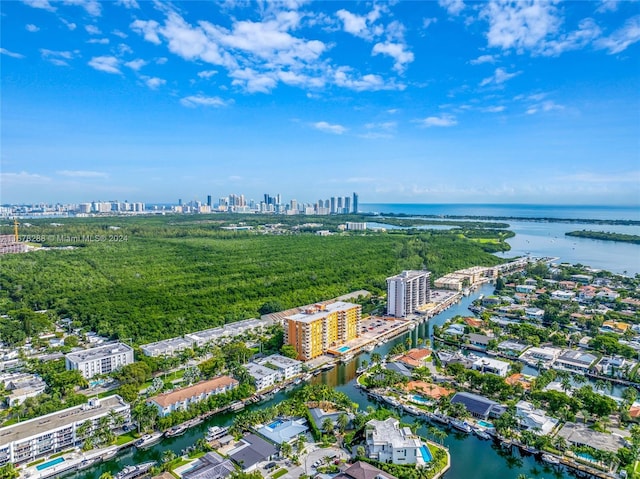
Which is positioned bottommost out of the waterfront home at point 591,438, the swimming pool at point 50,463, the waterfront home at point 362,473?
the swimming pool at point 50,463

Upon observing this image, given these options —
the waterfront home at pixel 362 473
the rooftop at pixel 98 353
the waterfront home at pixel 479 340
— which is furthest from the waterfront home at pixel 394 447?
the rooftop at pixel 98 353

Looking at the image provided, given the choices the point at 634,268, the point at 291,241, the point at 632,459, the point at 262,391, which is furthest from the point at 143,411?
the point at 634,268

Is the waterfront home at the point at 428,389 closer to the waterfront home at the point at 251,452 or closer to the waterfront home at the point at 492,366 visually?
the waterfront home at the point at 492,366

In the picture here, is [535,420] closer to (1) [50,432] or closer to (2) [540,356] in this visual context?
(2) [540,356]

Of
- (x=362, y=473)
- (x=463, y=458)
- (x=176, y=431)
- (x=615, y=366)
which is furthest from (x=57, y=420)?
(x=615, y=366)

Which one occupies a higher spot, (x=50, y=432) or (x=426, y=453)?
(x=50, y=432)
